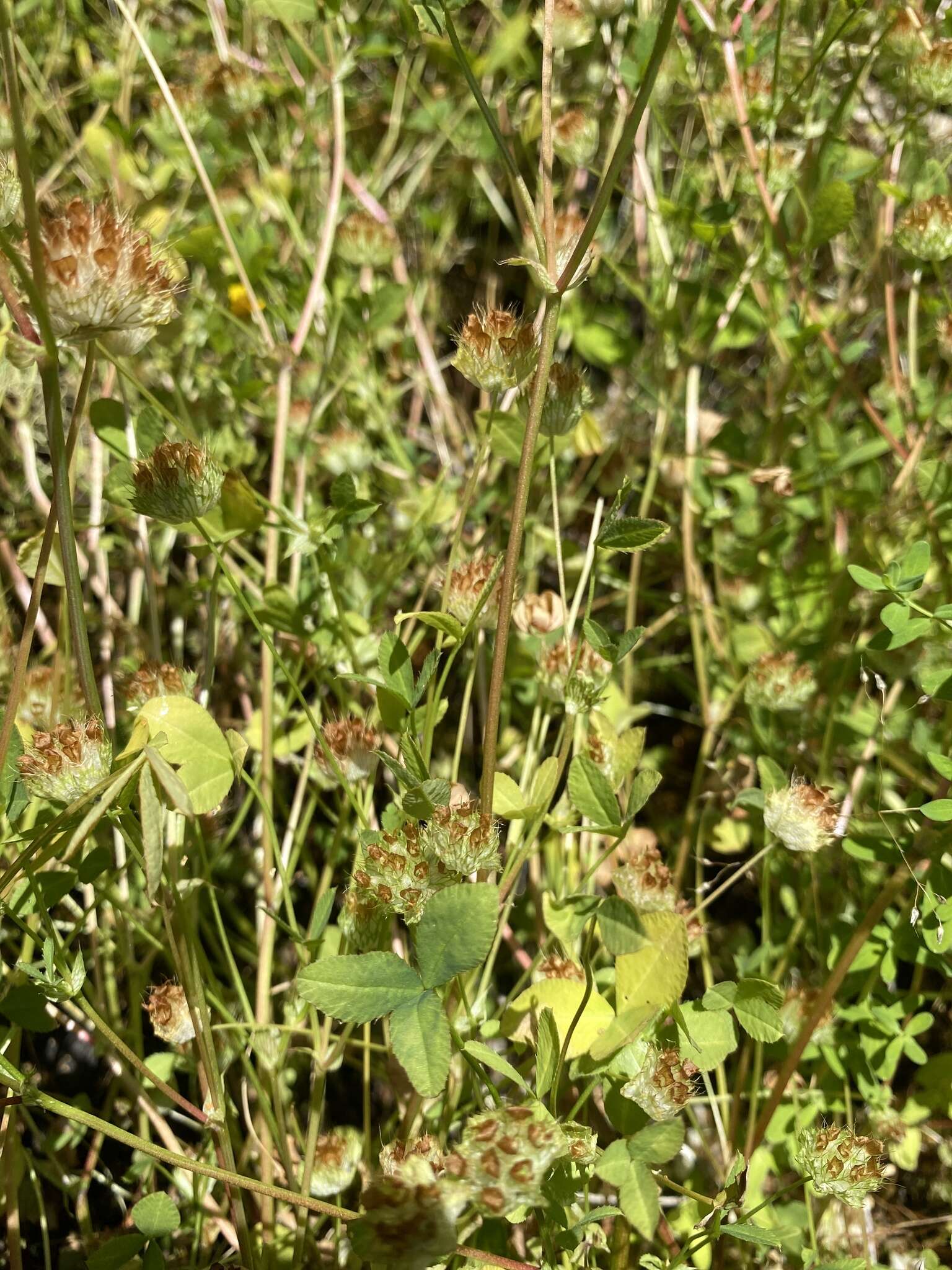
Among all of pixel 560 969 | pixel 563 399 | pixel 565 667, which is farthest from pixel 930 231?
pixel 560 969

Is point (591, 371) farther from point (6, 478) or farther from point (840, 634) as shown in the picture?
point (6, 478)

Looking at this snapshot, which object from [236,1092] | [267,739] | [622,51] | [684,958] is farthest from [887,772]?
[622,51]

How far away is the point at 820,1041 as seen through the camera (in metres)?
1.15

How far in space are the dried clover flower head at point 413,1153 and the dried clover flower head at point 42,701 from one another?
0.55 meters

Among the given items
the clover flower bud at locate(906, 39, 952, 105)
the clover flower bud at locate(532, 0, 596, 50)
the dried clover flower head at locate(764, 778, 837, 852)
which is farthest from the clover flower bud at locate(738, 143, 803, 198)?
the dried clover flower head at locate(764, 778, 837, 852)

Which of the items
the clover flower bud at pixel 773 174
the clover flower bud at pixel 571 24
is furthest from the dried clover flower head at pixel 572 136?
the clover flower bud at pixel 773 174

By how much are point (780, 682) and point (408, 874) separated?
0.61 metres

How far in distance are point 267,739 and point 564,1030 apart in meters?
0.47

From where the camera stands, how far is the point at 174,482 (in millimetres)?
878

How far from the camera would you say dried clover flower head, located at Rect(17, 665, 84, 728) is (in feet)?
3.68

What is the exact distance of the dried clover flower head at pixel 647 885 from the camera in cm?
99

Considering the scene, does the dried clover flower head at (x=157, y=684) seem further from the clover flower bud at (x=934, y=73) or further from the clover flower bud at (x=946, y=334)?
the clover flower bud at (x=934, y=73)

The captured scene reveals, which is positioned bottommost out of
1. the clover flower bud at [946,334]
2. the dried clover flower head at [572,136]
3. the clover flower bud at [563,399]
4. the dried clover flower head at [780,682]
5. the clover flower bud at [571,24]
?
the dried clover flower head at [780,682]

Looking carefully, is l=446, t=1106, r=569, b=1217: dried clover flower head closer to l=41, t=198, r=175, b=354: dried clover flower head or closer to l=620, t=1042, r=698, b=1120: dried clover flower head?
l=620, t=1042, r=698, b=1120: dried clover flower head
